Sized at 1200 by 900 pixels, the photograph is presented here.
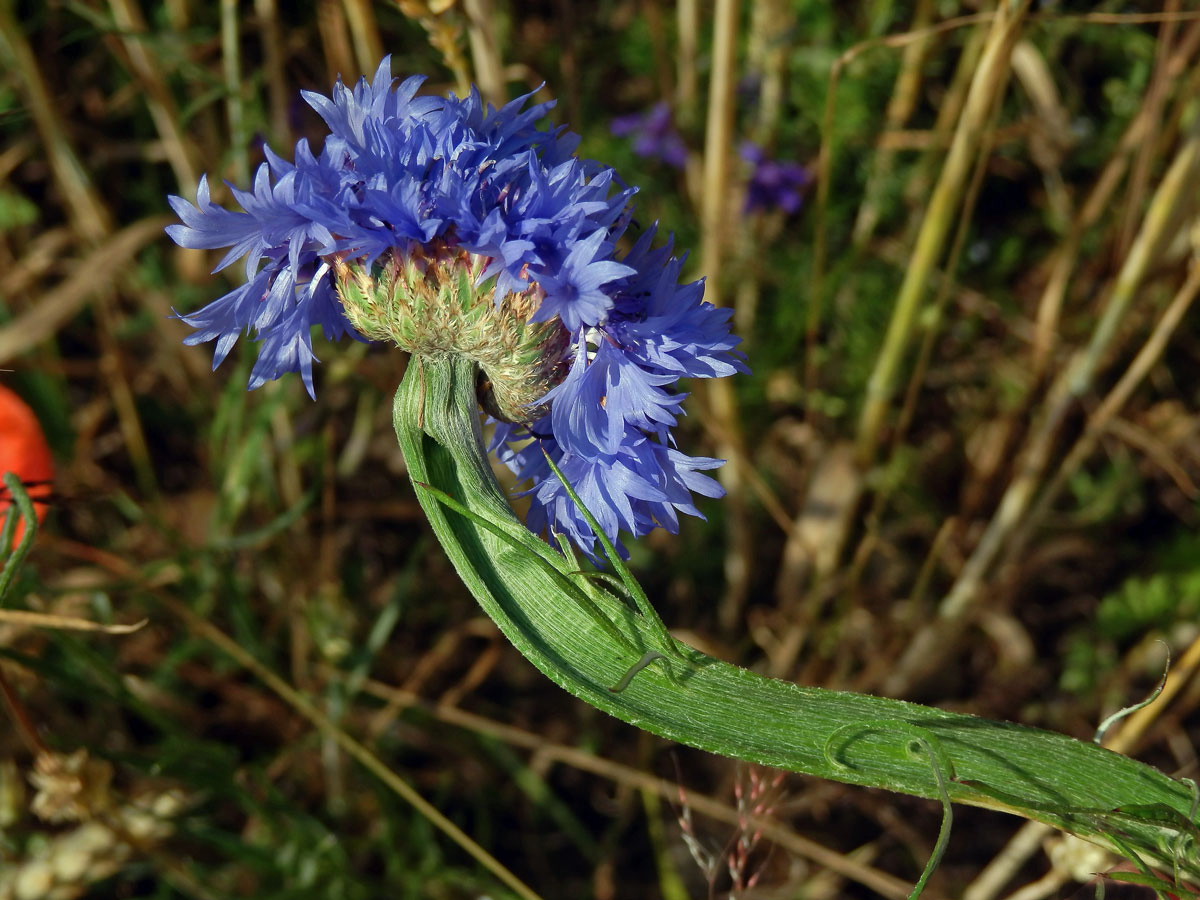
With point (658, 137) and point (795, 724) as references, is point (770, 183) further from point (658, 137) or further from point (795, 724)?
point (795, 724)

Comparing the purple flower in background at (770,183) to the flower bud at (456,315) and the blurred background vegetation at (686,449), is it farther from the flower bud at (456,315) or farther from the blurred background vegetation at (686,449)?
the flower bud at (456,315)

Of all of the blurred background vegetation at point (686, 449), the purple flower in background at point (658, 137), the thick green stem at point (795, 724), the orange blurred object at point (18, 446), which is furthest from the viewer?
the purple flower in background at point (658, 137)

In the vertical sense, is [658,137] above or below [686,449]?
above

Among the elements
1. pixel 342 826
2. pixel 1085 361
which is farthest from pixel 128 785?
pixel 1085 361

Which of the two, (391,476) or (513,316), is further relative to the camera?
(391,476)

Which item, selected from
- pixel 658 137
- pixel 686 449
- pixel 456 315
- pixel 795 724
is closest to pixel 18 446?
pixel 456 315

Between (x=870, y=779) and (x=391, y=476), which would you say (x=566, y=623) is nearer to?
(x=870, y=779)

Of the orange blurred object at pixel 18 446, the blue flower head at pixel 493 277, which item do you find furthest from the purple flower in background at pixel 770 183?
the orange blurred object at pixel 18 446
